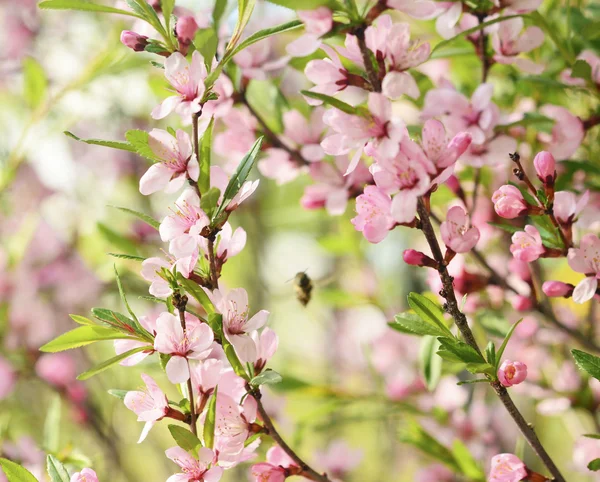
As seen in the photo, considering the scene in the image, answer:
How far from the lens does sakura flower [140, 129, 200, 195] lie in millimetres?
479

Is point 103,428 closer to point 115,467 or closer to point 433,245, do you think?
point 115,467

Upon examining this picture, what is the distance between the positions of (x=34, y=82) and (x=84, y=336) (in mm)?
568

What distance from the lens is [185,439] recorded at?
0.45m

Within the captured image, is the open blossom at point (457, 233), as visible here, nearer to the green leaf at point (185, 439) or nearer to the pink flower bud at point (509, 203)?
the pink flower bud at point (509, 203)

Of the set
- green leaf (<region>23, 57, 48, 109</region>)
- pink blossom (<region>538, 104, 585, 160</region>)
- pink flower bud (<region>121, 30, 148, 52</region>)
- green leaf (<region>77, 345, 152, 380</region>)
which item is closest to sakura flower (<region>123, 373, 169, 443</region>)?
green leaf (<region>77, 345, 152, 380</region>)

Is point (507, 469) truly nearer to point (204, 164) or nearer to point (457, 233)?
point (457, 233)

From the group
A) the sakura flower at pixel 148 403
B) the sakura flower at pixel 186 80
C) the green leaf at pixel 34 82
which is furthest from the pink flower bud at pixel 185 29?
the green leaf at pixel 34 82

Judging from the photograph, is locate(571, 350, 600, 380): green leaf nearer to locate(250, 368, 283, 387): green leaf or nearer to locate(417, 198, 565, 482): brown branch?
locate(417, 198, 565, 482): brown branch

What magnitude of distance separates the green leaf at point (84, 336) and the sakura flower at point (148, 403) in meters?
0.04

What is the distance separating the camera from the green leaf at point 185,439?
448mm

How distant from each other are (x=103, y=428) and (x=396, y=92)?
943 millimetres

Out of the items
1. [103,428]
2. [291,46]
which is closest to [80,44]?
[103,428]

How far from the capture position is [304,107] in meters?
0.77

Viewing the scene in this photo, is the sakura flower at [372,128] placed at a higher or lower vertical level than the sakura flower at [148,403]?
higher
